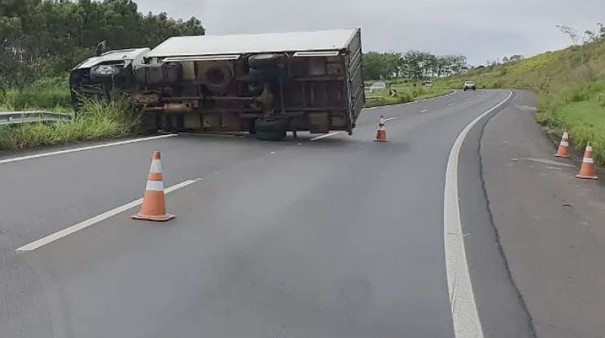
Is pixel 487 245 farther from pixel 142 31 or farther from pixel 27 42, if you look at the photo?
pixel 142 31

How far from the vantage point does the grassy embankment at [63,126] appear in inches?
524

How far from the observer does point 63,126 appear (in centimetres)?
1488

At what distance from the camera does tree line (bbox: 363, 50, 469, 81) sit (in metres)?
142

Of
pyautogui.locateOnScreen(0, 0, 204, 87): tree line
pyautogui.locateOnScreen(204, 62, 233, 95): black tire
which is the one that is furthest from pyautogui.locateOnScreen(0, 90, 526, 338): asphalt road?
pyautogui.locateOnScreen(0, 0, 204, 87): tree line

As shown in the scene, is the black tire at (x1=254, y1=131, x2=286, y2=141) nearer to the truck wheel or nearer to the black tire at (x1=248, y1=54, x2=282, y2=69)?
the truck wheel

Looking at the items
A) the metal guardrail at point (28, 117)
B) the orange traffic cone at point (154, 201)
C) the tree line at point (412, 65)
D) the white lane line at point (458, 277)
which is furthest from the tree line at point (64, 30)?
the tree line at point (412, 65)

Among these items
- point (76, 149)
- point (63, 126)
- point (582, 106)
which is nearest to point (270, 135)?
point (63, 126)

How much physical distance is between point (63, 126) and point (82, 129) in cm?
56

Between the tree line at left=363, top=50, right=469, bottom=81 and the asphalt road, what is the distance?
122292 millimetres

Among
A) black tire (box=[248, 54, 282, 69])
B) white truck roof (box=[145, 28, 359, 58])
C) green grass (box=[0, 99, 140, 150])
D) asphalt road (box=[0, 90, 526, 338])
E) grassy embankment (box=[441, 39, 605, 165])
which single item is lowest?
grassy embankment (box=[441, 39, 605, 165])

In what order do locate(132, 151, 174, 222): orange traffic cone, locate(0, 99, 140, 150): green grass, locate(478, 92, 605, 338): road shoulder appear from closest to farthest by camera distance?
locate(478, 92, 605, 338): road shoulder, locate(132, 151, 174, 222): orange traffic cone, locate(0, 99, 140, 150): green grass

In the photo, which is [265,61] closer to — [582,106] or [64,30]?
[582,106]

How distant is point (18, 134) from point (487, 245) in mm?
9506

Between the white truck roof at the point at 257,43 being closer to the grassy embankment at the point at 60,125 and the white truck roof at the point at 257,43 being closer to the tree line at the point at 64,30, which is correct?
the grassy embankment at the point at 60,125
